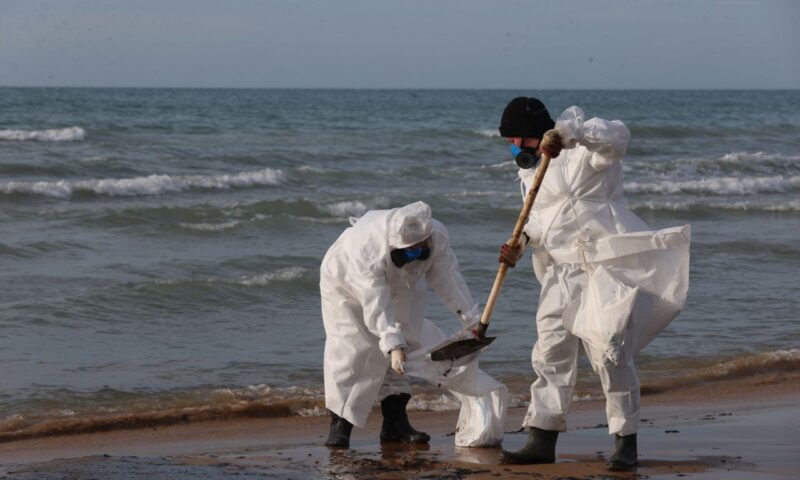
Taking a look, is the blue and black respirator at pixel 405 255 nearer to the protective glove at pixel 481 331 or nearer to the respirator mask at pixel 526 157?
the protective glove at pixel 481 331

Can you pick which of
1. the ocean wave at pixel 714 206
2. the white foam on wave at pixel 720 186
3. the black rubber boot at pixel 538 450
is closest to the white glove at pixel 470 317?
the black rubber boot at pixel 538 450

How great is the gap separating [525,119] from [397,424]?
5.91 ft

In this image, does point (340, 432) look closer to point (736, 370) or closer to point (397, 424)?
point (397, 424)

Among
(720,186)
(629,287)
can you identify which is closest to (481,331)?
(629,287)

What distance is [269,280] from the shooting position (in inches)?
425

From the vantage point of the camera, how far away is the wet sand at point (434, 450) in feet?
17.8

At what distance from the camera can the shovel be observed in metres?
5.13

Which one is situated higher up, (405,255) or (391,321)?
(405,255)

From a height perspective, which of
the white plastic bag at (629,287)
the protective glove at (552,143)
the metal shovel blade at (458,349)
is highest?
the protective glove at (552,143)

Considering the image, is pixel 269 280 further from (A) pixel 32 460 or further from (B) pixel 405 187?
(B) pixel 405 187

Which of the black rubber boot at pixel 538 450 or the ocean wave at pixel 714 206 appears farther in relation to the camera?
the ocean wave at pixel 714 206

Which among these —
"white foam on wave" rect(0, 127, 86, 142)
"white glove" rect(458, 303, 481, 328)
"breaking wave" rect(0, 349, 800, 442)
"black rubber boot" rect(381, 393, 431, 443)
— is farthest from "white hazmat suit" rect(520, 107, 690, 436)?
"white foam on wave" rect(0, 127, 86, 142)

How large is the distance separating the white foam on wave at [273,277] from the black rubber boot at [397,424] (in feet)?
14.9

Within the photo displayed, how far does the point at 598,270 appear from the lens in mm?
5297
